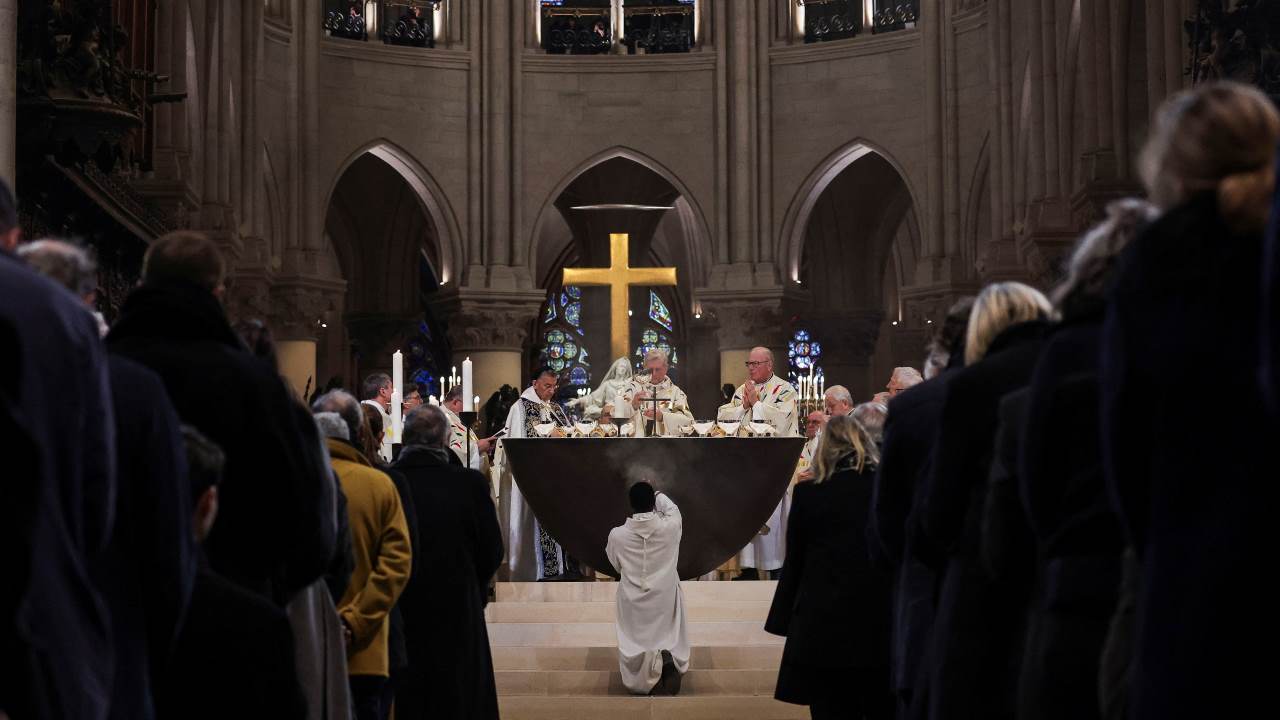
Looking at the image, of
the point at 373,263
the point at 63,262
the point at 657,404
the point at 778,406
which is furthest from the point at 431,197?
the point at 63,262

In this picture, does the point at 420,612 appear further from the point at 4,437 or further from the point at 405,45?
the point at 405,45

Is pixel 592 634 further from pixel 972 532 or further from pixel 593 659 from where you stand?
pixel 972 532

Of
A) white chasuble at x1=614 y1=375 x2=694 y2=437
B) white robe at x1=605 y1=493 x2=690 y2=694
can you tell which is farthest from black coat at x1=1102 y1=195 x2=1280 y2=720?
white chasuble at x1=614 y1=375 x2=694 y2=437

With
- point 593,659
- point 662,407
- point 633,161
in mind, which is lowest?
point 593,659

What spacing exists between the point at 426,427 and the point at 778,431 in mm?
7672

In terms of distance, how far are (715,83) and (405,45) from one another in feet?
14.7

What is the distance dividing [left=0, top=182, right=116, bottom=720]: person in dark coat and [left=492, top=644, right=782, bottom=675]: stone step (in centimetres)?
753

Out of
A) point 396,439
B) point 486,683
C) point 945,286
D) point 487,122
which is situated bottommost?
point 486,683

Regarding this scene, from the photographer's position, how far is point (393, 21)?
85.8ft

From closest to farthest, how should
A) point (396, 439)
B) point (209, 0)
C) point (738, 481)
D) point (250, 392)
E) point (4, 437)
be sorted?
point (4, 437)
point (250, 392)
point (396, 439)
point (738, 481)
point (209, 0)

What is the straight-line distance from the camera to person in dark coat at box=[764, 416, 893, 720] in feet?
21.8

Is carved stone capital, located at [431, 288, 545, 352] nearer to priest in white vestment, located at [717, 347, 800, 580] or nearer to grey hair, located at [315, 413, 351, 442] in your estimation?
priest in white vestment, located at [717, 347, 800, 580]

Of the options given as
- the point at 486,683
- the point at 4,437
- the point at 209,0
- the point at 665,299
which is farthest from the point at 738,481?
the point at 665,299

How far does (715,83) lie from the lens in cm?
2625
